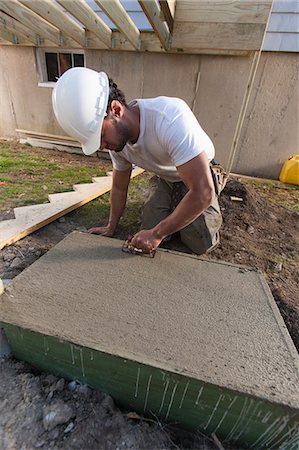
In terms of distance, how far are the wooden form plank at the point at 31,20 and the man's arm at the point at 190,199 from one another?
3619mm

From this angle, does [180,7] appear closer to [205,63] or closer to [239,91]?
[205,63]

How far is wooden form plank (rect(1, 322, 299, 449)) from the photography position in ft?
3.03

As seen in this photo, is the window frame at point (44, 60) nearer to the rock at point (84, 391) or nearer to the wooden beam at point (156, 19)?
the wooden beam at point (156, 19)

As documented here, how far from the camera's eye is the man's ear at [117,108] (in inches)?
54.5

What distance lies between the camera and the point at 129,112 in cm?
151

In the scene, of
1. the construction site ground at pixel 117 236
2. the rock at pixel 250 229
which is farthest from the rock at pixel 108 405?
the rock at pixel 250 229

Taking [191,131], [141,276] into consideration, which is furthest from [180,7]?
[141,276]

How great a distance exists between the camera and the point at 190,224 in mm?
1970

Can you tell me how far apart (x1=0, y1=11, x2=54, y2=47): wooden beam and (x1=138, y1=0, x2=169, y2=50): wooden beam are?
193cm

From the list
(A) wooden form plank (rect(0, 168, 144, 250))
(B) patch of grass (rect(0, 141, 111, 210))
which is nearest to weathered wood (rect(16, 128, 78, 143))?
(B) patch of grass (rect(0, 141, 111, 210))

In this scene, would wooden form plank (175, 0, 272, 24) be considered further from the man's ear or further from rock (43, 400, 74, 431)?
rock (43, 400, 74, 431)

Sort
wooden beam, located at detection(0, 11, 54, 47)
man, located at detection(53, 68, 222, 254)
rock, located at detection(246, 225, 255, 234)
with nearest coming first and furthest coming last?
man, located at detection(53, 68, 222, 254) < rock, located at detection(246, 225, 255, 234) < wooden beam, located at detection(0, 11, 54, 47)

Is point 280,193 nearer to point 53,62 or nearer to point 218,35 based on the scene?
point 218,35

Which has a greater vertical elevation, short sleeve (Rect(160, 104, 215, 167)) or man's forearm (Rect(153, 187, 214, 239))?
short sleeve (Rect(160, 104, 215, 167))
